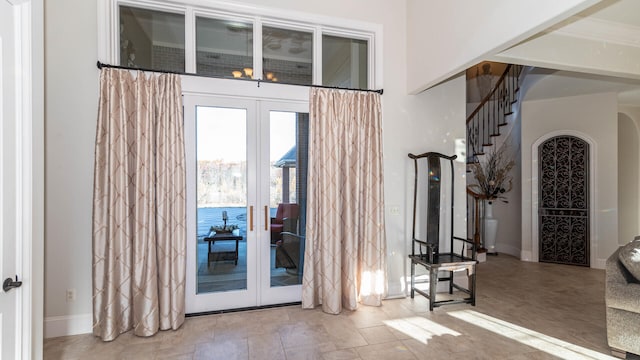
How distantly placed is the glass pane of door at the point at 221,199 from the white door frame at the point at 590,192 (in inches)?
208

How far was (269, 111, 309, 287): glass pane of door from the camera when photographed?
3439 millimetres

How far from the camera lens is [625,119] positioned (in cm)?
620

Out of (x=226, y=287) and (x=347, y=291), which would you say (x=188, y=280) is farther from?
(x=347, y=291)

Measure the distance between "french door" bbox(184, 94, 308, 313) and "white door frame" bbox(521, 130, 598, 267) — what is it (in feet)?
15.2

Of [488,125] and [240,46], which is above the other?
[240,46]

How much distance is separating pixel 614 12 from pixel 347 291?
4.08m

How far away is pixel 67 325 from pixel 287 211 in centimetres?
236

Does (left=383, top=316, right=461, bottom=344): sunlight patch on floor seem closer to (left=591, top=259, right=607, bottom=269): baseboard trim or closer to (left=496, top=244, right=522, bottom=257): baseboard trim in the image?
(left=496, top=244, right=522, bottom=257): baseboard trim

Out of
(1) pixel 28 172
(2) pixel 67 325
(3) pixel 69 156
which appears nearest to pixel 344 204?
(1) pixel 28 172

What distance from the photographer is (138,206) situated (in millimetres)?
2842

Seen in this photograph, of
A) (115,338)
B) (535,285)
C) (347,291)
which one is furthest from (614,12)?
(115,338)

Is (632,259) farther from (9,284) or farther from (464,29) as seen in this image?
(9,284)

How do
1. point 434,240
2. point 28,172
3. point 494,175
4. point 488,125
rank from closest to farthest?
point 28,172 < point 434,240 < point 494,175 < point 488,125

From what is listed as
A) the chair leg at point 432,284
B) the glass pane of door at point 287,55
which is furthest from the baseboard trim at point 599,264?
the glass pane of door at point 287,55
